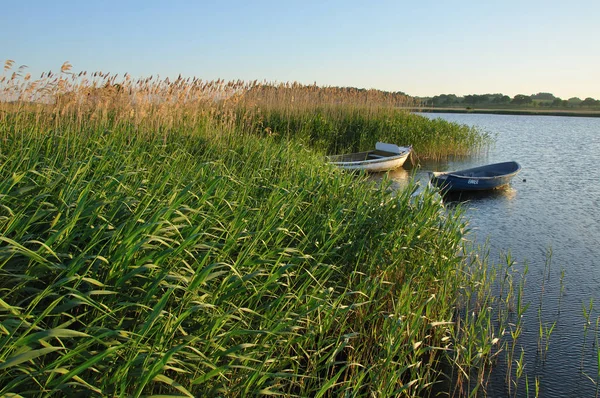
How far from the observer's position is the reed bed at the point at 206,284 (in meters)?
2.55

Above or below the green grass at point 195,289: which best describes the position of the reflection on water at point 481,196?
below

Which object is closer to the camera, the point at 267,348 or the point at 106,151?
the point at 267,348

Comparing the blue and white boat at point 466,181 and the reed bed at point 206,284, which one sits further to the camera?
the blue and white boat at point 466,181

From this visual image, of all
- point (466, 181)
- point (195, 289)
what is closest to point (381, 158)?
point (466, 181)

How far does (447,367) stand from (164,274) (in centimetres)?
270

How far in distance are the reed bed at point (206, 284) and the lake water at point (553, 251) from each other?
2.15 feet

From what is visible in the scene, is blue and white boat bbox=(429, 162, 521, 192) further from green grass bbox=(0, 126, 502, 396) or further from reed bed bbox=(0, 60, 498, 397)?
green grass bbox=(0, 126, 502, 396)

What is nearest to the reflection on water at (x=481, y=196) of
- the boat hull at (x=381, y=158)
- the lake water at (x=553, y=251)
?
the lake water at (x=553, y=251)

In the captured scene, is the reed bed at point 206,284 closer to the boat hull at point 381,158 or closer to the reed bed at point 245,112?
the reed bed at point 245,112

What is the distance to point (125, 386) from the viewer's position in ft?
7.65

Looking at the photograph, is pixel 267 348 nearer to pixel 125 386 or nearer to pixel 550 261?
pixel 125 386

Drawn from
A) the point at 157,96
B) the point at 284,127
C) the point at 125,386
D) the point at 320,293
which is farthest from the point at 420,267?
the point at 284,127

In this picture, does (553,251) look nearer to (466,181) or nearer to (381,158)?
(466,181)

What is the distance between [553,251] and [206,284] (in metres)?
6.48
